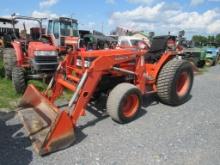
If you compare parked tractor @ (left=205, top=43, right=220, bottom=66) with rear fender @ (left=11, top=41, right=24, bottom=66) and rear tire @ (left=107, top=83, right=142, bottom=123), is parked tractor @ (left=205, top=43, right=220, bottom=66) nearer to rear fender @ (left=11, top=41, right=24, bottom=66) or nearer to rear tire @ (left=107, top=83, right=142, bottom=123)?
rear fender @ (left=11, top=41, right=24, bottom=66)

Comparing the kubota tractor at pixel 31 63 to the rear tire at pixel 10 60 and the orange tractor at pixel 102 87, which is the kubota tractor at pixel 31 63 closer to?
the rear tire at pixel 10 60

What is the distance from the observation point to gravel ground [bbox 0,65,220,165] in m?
3.94

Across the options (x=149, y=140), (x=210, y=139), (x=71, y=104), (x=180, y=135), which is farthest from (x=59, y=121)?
(x=210, y=139)

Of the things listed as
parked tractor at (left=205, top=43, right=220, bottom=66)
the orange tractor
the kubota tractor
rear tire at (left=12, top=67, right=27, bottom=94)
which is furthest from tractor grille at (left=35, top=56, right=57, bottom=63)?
parked tractor at (left=205, top=43, right=220, bottom=66)

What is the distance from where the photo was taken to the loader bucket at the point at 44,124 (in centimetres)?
400

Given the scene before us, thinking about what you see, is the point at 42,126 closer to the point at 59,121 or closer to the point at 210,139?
the point at 59,121

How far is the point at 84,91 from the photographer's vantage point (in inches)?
182

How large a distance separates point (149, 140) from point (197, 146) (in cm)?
76

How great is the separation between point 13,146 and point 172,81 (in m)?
3.43

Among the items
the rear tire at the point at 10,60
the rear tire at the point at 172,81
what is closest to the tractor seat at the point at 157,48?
the rear tire at the point at 172,81

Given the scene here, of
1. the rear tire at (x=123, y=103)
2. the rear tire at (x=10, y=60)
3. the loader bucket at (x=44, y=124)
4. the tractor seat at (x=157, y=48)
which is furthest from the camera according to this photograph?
the rear tire at (x=10, y=60)

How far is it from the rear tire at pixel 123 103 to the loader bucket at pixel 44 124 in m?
0.99

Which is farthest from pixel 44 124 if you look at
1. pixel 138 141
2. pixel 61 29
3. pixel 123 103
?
pixel 61 29

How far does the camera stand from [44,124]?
15.5ft
